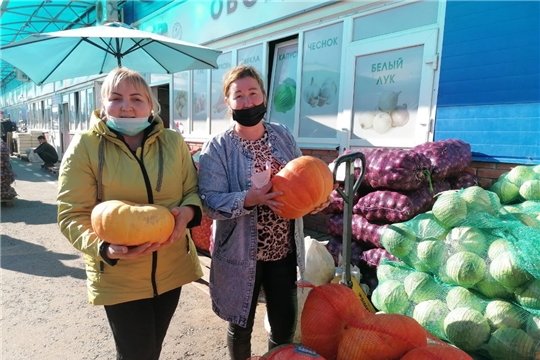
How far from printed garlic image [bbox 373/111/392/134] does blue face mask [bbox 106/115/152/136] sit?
3451mm

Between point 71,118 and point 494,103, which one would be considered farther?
point 71,118

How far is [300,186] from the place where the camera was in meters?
1.74

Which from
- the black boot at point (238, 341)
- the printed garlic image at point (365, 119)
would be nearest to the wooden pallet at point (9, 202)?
the printed garlic image at point (365, 119)

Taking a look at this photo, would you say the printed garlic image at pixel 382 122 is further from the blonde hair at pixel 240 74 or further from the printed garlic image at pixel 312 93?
the blonde hair at pixel 240 74

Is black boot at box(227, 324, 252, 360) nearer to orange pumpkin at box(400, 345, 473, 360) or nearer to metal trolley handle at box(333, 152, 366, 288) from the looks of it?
metal trolley handle at box(333, 152, 366, 288)

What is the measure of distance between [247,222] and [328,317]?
748 millimetres

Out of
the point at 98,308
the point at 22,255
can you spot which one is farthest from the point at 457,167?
the point at 22,255

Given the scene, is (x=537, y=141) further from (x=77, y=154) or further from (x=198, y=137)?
(x=198, y=137)

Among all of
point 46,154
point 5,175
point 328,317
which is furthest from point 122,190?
point 46,154

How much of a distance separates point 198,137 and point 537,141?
657 centimetres

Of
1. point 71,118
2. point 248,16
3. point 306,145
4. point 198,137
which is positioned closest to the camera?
point 306,145

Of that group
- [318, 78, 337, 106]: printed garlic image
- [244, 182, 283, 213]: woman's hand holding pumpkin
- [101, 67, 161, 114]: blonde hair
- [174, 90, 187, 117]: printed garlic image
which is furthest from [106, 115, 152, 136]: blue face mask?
[174, 90, 187, 117]: printed garlic image

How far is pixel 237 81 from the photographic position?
193 centimetres

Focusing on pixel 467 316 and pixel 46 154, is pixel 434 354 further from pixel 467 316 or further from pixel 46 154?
pixel 46 154
